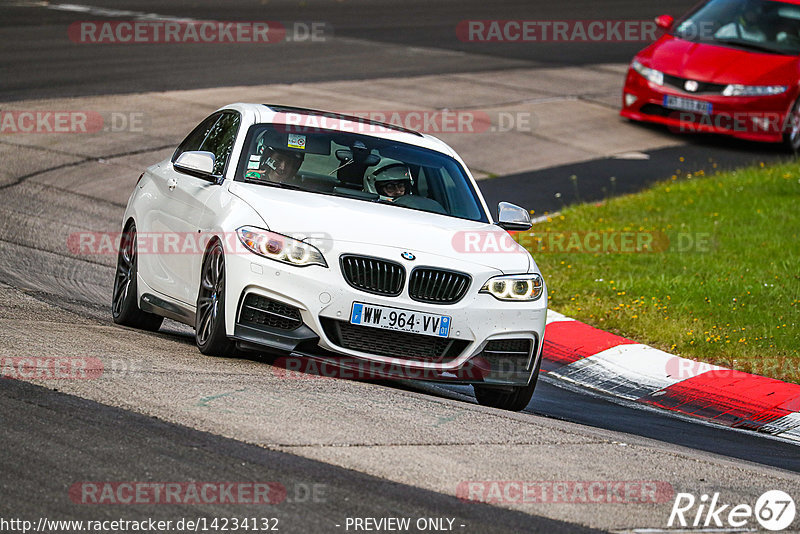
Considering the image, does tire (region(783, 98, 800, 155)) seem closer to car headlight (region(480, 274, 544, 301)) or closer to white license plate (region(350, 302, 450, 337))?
car headlight (region(480, 274, 544, 301))

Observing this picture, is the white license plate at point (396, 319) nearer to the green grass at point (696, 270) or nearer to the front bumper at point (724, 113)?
the green grass at point (696, 270)

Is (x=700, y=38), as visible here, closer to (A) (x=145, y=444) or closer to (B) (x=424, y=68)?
(B) (x=424, y=68)

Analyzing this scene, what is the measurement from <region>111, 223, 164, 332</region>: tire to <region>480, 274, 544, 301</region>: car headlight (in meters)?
2.78

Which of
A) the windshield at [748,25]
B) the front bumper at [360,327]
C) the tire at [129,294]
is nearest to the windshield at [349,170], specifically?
the front bumper at [360,327]

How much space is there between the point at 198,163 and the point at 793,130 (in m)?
12.6

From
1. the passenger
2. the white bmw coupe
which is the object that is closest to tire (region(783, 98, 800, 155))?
the white bmw coupe

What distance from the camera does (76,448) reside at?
215 inches

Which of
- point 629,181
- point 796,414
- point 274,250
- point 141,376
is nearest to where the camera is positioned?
point 141,376

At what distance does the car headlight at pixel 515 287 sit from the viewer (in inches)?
298

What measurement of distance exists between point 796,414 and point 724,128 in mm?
10415

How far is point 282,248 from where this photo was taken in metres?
7.30

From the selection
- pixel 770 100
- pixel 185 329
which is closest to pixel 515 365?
pixel 185 329

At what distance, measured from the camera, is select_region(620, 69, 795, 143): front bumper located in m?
18.2

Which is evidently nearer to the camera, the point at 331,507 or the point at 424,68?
the point at 331,507
